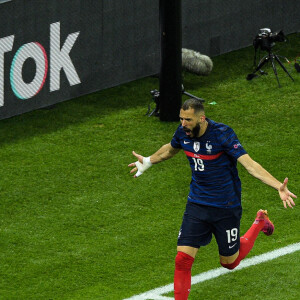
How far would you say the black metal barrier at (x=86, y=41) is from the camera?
1577 cm

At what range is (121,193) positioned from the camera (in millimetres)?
13148

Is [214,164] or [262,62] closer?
[214,164]

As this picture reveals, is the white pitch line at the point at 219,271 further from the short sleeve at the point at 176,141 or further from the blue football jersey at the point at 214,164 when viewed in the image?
the short sleeve at the point at 176,141

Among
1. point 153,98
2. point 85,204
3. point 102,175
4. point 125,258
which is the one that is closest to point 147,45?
point 153,98

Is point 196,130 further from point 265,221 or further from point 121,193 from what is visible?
point 121,193

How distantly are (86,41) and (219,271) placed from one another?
7135 millimetres

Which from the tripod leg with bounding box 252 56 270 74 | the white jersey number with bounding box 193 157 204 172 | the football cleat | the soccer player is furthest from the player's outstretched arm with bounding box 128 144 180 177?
the tripod leg with bounding box 252 56 270 74

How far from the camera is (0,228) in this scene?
12062 mm

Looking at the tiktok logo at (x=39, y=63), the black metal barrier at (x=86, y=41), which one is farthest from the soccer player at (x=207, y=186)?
the black metal barrier at (x=86, y=41)

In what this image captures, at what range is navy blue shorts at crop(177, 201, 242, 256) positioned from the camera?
967 centimetres

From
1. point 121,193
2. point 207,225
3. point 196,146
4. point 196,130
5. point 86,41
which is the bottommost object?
point 121,193

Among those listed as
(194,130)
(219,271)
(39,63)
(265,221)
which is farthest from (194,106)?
(39,63)

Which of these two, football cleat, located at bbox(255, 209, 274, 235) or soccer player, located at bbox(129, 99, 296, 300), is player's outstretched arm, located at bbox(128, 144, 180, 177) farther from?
football cleat, located at bbox(255, 209, 274, 235)

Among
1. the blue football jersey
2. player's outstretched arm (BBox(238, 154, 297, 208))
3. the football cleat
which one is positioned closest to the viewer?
player's outstretched arm (BBox(238, 154, 297, 208))
